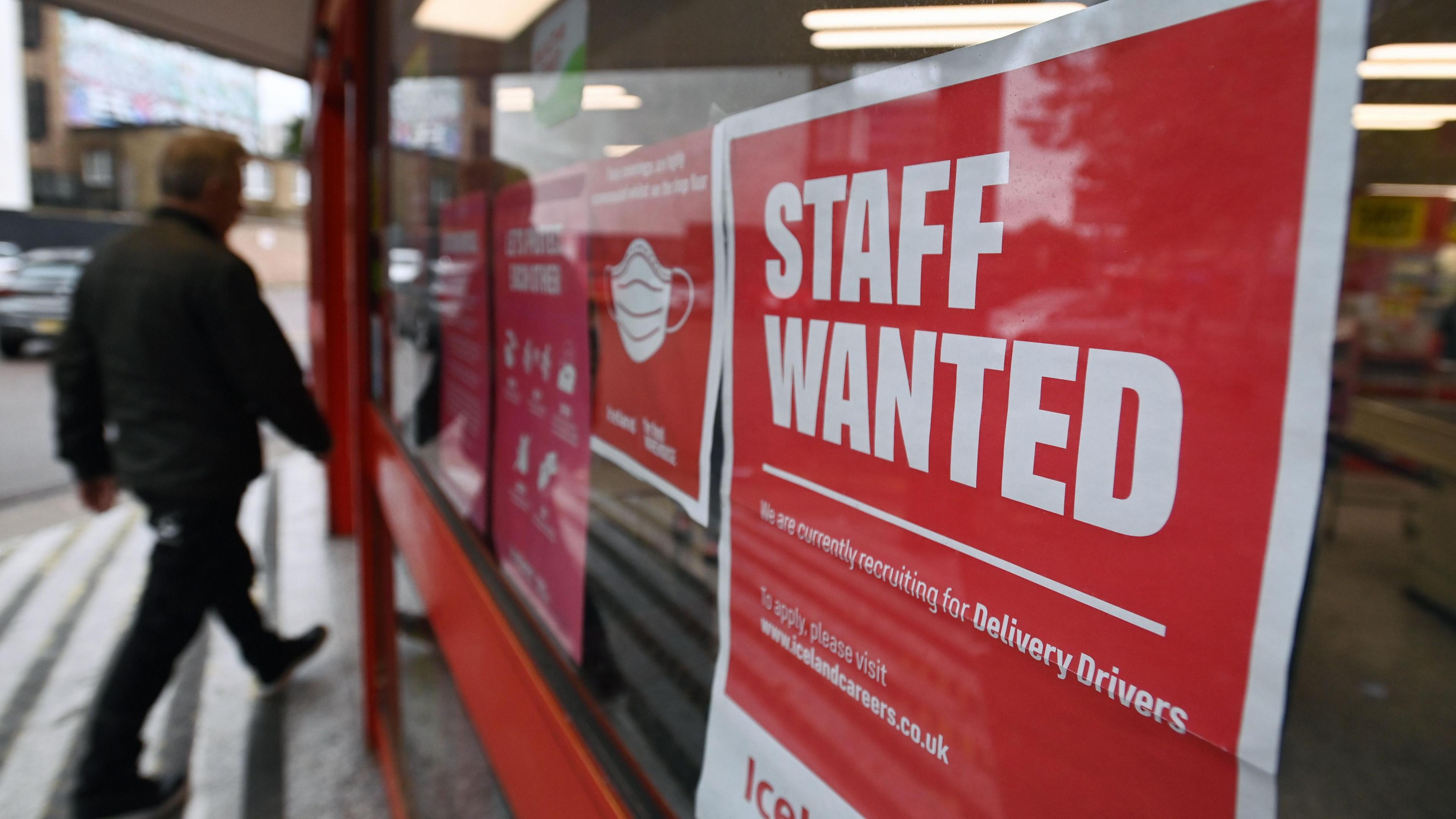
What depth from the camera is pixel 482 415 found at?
1.46 m

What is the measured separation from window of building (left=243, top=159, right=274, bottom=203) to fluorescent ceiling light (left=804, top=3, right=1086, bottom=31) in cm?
3566

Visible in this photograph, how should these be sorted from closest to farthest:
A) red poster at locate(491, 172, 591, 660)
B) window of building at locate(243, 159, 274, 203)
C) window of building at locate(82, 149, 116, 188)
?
1. red poster at locate(491, 172, 591, 660)
2. window of building at locate(82, 149, 116, 188)
3. window of building at locate(243, 159, 274, 203)

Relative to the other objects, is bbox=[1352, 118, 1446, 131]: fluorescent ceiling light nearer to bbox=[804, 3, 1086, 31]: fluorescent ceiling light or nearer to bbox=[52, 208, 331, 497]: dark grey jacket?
bbox=[804, 3, 1086, 31]: fluorescent ceiling light

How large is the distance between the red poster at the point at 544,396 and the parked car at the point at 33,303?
13.6 metres

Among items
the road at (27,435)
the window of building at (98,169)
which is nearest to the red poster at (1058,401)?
the road at (27,435)

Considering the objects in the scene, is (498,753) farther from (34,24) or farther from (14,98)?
(34,24)

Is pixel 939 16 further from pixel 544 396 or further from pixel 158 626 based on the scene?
pixel 158 626

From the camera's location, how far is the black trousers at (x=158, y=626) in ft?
7.39

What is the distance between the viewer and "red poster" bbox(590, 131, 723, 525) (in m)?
0.69

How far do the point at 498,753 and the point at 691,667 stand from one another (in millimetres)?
596

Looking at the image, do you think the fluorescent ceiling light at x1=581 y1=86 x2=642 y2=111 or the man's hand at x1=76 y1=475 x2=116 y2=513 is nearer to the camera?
the fluorescent ceiling light at x1=581 y1=86 x2=642 y2=111

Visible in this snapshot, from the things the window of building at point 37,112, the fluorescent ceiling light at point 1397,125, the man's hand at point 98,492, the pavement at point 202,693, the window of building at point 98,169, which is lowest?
the pavement at point 202,693

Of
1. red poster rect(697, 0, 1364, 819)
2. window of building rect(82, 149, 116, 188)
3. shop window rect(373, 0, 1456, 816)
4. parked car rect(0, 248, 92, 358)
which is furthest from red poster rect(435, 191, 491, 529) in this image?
window of building rect(82, 149, 116, 188)

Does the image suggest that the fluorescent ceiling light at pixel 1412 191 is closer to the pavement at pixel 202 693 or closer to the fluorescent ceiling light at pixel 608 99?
the fluorescent ceiling light at pixel 608 99
